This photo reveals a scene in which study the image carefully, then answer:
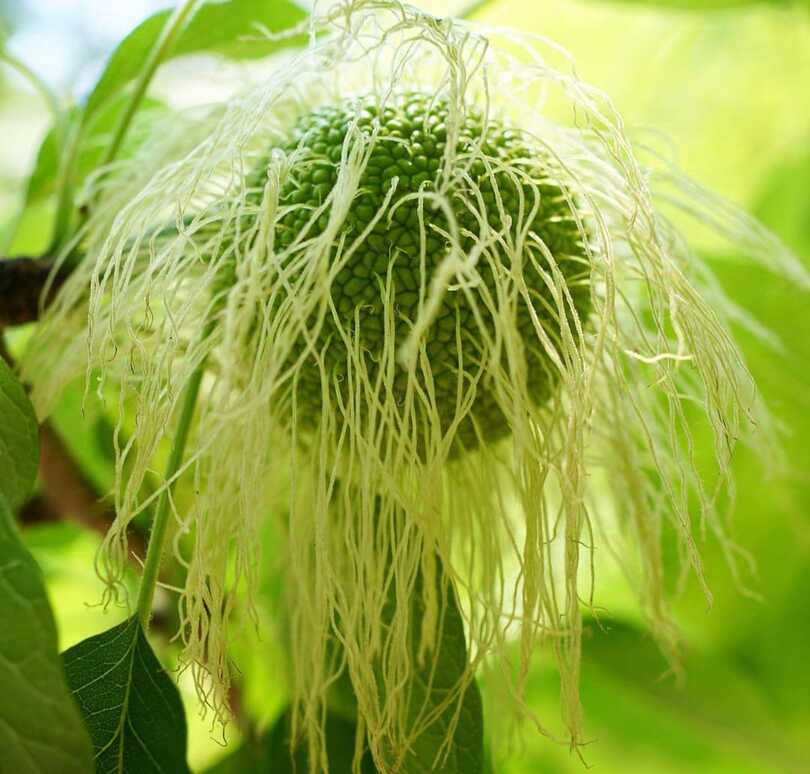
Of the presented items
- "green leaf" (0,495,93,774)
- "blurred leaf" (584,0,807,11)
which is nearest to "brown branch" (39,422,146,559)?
"green leaf" (0,495,93,774)

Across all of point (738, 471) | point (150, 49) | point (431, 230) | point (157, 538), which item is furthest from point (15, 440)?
point (738, 471)

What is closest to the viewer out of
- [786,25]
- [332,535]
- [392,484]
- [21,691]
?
[21,691]

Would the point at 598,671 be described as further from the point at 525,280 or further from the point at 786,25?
the point at 786,25

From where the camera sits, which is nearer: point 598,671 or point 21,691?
point 21,691

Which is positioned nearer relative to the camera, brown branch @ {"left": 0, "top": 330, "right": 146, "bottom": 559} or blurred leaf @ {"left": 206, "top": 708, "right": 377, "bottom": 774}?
blurred leaf @ {"left": 206, "top": 708, "right": 377, "bottom": 774}

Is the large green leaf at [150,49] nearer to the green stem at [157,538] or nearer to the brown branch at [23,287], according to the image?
the brown branch at [23,287]

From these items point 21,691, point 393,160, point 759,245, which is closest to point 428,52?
point 393,160

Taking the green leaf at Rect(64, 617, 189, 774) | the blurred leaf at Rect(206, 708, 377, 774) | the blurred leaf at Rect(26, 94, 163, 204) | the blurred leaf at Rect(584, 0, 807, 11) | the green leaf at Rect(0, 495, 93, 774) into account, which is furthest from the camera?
the blurred leaf at Rect(584, 0, 807, 11)

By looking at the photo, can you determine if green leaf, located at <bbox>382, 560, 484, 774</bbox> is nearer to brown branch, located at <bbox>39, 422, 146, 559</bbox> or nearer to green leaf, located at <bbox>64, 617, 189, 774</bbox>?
green leaf, located at <bbox>64, 617, 189, 774</bbox>
